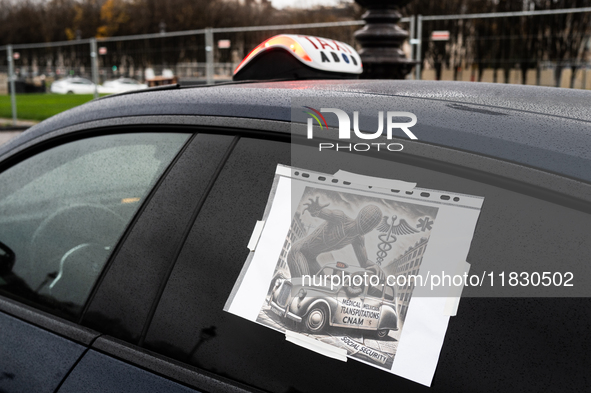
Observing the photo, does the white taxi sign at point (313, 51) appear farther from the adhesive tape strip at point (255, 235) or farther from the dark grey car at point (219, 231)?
the adhesive tape strip at point (255, 235)

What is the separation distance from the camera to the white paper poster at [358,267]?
36.2 inches

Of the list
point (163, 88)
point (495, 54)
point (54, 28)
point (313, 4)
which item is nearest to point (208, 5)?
point (54, 28)

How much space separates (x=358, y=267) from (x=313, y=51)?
39.1 inches

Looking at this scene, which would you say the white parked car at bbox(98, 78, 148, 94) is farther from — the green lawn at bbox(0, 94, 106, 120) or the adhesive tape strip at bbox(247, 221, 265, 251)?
the adhesive tape strip at bbox(247, 221, 265, 251)

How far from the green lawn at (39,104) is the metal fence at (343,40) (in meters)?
1.67

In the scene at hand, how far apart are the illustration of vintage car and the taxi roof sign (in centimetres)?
89

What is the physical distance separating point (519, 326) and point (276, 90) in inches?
30.0

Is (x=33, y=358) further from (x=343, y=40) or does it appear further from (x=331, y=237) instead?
(x=343, y=40)

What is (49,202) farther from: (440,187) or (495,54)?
(495,54)

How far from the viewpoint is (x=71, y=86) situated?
2462 cm

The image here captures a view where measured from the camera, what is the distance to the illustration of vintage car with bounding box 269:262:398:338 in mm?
975

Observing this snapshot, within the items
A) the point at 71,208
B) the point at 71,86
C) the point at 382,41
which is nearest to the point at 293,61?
the point at 71,208

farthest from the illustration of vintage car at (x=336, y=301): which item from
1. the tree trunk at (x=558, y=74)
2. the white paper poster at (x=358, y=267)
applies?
the tree trunk at (x=558, y=74)

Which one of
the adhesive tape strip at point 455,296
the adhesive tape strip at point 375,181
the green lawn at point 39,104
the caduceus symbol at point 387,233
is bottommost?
the green lawn at point 39,104
